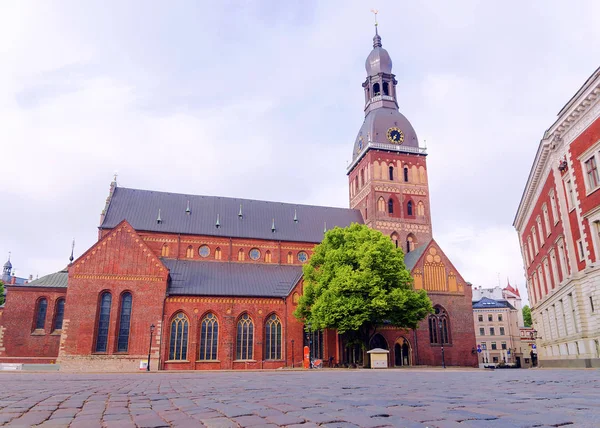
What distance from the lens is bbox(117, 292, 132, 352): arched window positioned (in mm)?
43625

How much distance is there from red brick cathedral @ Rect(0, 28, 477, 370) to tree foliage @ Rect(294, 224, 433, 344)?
169 inches

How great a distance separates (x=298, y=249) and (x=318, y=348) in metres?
12.5

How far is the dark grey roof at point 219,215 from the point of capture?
5266 cm

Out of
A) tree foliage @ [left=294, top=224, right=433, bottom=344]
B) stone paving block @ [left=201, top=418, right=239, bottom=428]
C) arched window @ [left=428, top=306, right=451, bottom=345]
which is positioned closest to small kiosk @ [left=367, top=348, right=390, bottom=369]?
tree foliage @ [left=294, top=224, right=433, bottom=344]

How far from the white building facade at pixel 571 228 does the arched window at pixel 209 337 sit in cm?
2913

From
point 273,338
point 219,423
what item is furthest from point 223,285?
point 219,423

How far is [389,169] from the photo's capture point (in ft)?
201

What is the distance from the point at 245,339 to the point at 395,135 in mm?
32395

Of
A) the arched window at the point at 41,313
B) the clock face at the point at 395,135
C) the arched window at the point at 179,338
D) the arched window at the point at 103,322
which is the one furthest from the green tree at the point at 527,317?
the arched window at the point at 41,313

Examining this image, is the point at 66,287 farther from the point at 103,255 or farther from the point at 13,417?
the point at 13,417

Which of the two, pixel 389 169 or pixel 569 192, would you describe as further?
pixel 389 169

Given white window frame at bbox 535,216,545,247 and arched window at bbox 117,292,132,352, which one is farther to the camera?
arched window at bbox 117,292,132,352

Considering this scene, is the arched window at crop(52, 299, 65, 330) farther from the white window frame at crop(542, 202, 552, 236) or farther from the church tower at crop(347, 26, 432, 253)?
the white window frame at crop(542, 202, 552, 236)

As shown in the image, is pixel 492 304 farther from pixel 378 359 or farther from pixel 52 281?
pixel 52 281
